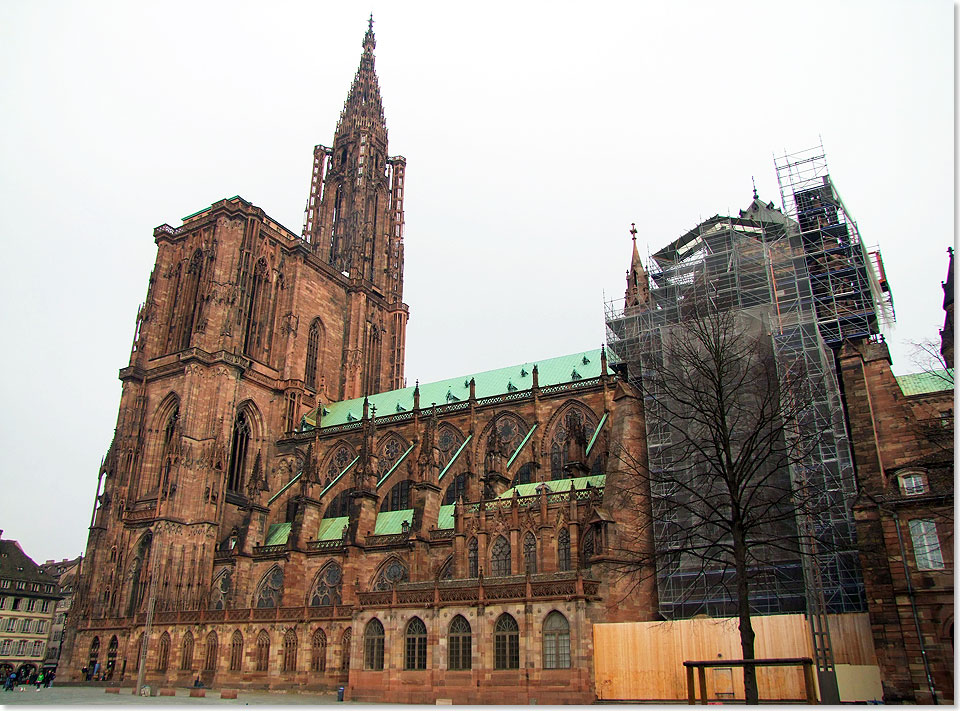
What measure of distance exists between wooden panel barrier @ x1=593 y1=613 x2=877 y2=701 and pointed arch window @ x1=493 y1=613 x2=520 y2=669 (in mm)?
3329

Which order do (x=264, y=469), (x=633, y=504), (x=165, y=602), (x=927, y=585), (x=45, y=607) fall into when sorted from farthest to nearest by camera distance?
(x=45, y=607) → (x=264, y=469) → (x=165, y=602) → (x=633, y=504) → (x=927, y=585)

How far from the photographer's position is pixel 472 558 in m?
32.7

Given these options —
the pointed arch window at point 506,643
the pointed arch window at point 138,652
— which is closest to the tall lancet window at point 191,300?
the pointed arch window at point 138,652

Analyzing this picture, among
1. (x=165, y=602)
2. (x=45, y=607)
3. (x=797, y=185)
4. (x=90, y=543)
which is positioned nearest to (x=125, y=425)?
(x=90, y=543)

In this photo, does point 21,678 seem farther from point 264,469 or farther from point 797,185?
point 797,185

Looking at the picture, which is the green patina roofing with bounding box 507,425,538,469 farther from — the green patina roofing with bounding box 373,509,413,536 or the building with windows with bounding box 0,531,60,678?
the building with windows with bounding box 0,531,60,678

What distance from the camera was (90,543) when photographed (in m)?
48.1

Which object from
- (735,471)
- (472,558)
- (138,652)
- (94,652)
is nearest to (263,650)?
(138,652)

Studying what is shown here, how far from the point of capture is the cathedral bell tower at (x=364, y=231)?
62438 mm

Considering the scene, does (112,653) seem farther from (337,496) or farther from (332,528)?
(337,496)

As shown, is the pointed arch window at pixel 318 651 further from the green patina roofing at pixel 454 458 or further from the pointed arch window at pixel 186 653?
the green patina roofing at pixel 454 458

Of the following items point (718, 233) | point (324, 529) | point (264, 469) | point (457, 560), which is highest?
point (718, 233)

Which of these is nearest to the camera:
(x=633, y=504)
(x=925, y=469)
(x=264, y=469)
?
(x=925, y=469)

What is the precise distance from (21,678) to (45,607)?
21.3m
